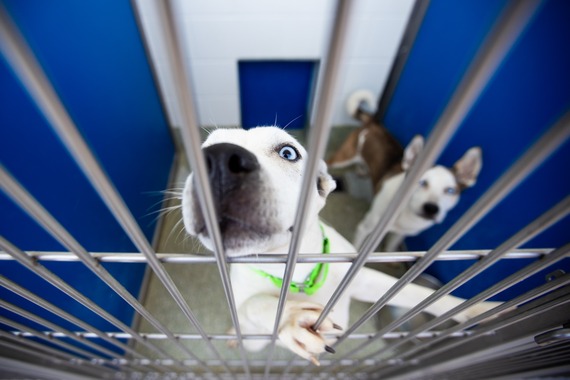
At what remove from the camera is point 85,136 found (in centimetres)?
73

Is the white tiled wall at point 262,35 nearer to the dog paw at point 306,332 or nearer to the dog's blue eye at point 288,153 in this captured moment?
the dog's blue eye at point 288,153

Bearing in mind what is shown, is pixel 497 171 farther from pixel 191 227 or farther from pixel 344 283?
pixel 191 227

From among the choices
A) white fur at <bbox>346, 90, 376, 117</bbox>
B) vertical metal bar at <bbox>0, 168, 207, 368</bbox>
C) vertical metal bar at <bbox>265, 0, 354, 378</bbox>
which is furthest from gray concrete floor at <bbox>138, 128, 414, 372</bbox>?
white fur at <bbox>346, 90, 376, 117</bbox>

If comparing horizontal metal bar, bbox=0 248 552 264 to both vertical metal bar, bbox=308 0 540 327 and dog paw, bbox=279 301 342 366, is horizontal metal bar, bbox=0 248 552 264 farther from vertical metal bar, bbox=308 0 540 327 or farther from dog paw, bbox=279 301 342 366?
dog paw, bbox=279 301 342 366

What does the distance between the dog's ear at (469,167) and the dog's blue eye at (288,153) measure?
1101 millimetres

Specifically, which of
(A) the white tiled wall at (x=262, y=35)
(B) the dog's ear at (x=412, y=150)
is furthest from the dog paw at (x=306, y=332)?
(A) the white tiled wall at (x=262, y=35)

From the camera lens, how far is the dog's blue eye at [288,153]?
31.3 inches

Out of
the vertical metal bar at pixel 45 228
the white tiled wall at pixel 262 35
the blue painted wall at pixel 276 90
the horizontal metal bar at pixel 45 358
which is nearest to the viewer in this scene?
the vertical metal bar at pixel 45 228

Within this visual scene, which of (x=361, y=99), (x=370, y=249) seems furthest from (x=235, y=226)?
(x=361, y=99)

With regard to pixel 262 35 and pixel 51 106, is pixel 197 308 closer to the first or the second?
pixel 51 106

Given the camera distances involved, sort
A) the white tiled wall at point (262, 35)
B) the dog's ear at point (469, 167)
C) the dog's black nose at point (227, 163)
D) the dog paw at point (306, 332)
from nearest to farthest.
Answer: the dog's black nose at point (227, 163), the dog paw at point (306, 332), the dog's ear at point (469, 167), the white tiled wall at point (262, 35)

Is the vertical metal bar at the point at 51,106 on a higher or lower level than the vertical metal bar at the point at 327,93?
lower

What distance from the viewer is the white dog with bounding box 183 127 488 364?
51 centimetres

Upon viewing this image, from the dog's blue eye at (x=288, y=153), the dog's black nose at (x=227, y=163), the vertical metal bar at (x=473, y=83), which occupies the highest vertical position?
the dog's blue eye at (x=288, y=153)
